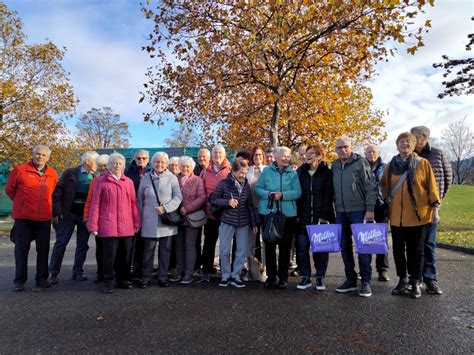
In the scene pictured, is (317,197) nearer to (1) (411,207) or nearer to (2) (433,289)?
(1) (411,207)

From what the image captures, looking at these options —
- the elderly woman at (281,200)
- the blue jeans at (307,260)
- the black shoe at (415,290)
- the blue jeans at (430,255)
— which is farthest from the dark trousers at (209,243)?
the blue jeans at (430,255)

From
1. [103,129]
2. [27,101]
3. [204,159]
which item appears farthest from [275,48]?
[103,129]

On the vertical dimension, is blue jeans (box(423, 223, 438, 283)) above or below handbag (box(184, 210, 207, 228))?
below

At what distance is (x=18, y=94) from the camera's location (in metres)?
15.6

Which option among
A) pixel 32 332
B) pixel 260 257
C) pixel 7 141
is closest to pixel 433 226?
pixel 260 257

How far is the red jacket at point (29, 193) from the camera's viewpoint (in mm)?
5512

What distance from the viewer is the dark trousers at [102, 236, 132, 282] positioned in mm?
5406

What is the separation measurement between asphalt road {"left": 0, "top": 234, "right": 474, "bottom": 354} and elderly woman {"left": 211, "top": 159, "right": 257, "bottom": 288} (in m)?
0.32

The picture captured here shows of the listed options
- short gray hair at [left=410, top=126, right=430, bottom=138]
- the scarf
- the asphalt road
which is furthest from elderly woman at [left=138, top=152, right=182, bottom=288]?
short gray hair at [left=410, top=126, right=430, bottom=138]

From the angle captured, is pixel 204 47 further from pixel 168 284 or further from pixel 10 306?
pixel 10 306

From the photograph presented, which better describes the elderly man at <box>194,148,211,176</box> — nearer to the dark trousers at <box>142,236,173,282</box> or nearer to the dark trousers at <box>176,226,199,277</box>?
the dark trousers at <box>176,226,199,277</box>

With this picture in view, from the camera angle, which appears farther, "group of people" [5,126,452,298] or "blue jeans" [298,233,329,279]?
"blue jeans" [298,233,329,279]

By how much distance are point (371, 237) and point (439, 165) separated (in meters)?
1.61

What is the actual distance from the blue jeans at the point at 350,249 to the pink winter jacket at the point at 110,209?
10.5ft
